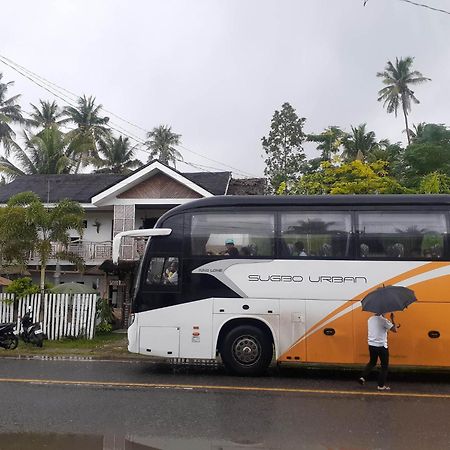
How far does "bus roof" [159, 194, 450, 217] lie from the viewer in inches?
393

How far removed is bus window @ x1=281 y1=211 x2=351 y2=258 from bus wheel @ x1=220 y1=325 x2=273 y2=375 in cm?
164

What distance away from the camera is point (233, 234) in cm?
1023

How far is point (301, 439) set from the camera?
229 inches

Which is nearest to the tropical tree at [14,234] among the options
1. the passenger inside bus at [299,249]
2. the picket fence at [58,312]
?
the picket fence at [58,312]

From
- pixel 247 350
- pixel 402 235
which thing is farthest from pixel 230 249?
pixel 402 235

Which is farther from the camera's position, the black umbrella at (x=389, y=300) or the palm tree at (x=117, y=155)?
the palm tree at (x=117, y=155)

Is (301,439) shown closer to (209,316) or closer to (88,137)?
(209,316)

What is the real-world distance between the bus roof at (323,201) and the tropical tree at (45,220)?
21.1 ft

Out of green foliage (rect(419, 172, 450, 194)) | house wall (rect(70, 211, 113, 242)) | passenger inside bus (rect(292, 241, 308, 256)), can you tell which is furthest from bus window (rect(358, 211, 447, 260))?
house wall (rect(70, 211, 113, 242))

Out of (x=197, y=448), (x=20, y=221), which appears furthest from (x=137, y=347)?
(x=20, y=221)

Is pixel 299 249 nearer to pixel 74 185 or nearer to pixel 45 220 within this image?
pixel 45 220

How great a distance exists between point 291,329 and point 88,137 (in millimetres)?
32491

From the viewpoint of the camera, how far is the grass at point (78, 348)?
1325 cm

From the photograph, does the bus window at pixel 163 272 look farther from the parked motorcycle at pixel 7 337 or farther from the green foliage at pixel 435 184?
the green foliage at pixel 435 184
